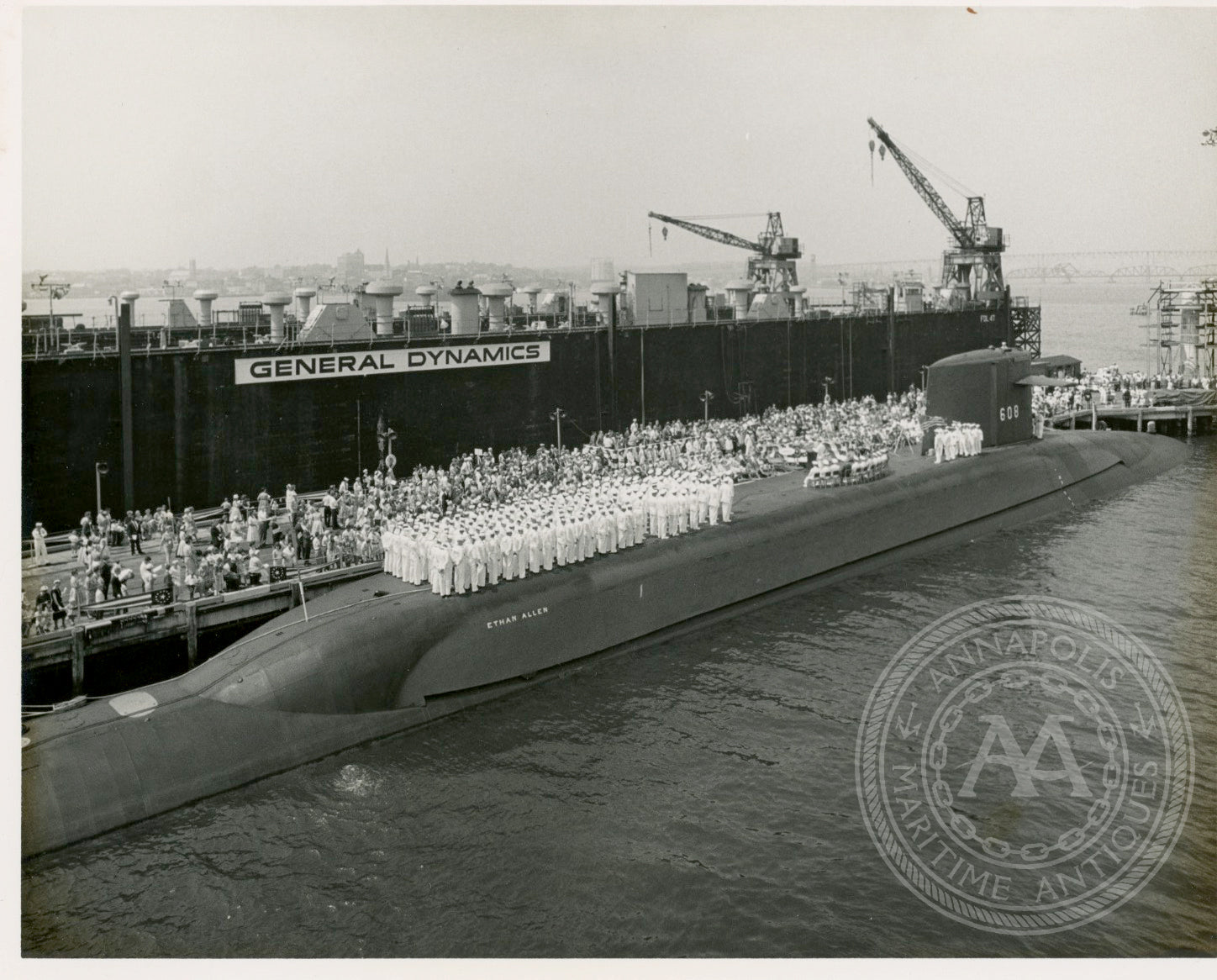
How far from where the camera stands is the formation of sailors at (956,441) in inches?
1024

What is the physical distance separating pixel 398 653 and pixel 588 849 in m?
4.16

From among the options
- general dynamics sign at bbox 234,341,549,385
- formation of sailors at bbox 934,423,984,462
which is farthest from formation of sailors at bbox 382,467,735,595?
formation of sailors at bbox 934,423,984,462

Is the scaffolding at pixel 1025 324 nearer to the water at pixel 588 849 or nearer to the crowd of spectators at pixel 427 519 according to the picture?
the crowd of spectators at pixel 427 519

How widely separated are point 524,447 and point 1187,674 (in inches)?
668

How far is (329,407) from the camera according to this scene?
79.9 ft

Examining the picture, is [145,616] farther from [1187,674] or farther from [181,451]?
[1187,674]

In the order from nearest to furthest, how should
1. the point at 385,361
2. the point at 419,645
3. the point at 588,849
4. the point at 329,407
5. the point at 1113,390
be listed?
1. the point at 588,849
2. the point at 419,645
3. the point at 329,407
4. the point at 385,361
5. the point at 1113,390

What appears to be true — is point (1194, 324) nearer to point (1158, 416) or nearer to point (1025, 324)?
point (1025, 324)

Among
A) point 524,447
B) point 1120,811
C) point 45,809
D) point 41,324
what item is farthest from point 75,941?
point 524,447

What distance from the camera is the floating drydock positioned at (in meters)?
12.4

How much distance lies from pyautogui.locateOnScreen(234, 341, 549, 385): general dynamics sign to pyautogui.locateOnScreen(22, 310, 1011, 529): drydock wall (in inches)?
6.7

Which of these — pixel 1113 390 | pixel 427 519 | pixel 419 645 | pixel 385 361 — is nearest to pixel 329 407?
pixel 385 361

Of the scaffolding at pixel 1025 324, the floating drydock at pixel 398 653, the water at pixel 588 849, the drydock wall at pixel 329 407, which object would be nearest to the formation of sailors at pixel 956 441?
the floating drydock at pixel 398 653

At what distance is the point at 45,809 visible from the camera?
11.8 m
